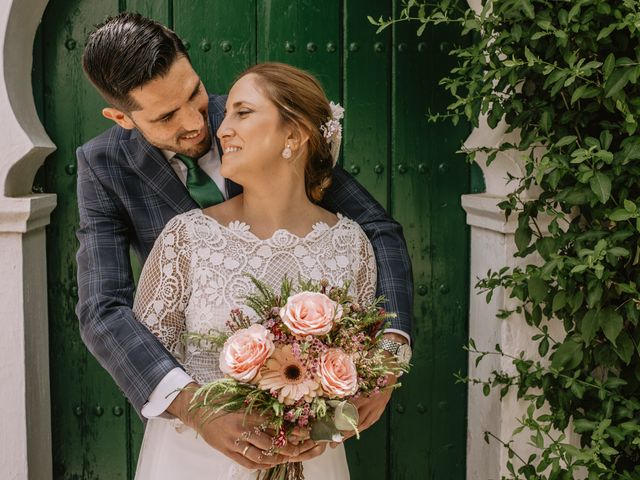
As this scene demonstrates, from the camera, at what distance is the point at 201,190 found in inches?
89.0

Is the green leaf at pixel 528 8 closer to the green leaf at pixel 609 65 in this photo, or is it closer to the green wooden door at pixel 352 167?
the green leaf at pixel 609 65

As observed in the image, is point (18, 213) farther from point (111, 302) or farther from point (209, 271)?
point (209, 271)

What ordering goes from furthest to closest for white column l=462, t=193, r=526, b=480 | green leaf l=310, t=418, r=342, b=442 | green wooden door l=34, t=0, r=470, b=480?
green wooden door l=34, t=0, r=470, b=480
white column l=462, t=193, r=526, b=480
green leaf l=310, t=418, r=342, b=442

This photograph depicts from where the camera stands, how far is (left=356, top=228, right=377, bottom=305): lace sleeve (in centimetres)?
218

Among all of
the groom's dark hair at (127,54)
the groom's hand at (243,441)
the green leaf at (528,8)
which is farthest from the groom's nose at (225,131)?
the green leaf at (528,8)

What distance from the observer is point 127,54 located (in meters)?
2.07

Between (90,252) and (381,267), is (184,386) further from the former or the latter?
(381,267)

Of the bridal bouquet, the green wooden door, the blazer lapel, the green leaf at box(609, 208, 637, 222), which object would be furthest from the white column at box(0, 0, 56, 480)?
the green leaf at box(609, 208, 637, 222)

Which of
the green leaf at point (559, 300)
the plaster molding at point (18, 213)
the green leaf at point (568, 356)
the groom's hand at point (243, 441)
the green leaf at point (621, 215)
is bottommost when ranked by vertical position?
the groom's hand at point (243, 441)

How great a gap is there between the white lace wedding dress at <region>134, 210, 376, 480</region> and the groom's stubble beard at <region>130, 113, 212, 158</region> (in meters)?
0.22

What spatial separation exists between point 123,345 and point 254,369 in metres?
0.51

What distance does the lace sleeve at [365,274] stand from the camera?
85.7 inches

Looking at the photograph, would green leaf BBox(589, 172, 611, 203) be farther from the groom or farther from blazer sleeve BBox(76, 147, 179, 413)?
blazer sleeve BBox(76, 147, 179, 413)

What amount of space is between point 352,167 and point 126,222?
0.90 m
